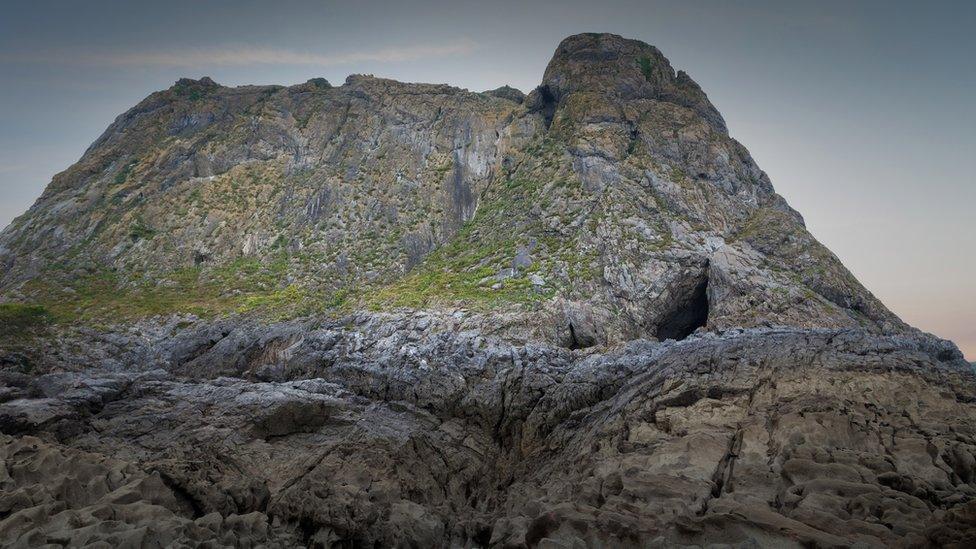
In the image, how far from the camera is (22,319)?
117 ft

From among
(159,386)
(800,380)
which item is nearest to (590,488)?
(800,380)

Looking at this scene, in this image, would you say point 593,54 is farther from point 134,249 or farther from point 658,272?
point 134,249

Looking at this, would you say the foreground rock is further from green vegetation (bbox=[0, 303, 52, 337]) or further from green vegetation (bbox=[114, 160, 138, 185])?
green vegetation (bbox=[114, 160, 138, 185])

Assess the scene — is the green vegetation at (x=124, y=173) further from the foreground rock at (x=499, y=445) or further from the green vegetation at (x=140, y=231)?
the foreground rock at (x=499, y=445)

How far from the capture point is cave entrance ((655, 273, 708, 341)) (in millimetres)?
40562

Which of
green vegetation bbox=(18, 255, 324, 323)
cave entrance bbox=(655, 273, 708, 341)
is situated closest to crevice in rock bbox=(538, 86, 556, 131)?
cave entrance bbox=(655, 273, 708, 341)

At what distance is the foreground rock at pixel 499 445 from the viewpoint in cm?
1420

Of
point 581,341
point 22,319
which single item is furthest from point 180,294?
point 581,341

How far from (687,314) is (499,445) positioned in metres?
23.3

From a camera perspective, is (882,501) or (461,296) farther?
(461,296)

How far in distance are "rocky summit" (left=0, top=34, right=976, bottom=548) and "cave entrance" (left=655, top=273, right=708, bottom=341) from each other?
1.10 feet

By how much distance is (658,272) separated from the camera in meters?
39.4

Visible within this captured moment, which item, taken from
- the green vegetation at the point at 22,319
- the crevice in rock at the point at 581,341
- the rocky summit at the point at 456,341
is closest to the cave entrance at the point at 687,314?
the rocky summit at the point at 456,341

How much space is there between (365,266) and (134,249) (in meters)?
22.7
